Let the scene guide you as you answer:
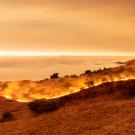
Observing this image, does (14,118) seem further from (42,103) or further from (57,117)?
(57,117)

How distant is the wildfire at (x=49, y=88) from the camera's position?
22.3 m

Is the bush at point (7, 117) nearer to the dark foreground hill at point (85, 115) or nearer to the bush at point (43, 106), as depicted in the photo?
the dark foreground hill at point (85, 115)

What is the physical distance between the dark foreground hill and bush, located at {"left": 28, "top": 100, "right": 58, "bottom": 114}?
230 millimetres

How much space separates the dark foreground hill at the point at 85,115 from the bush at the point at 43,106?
9.0 inches

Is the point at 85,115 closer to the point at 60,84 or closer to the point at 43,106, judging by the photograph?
the point at 43,106

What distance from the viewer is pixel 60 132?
619 inches

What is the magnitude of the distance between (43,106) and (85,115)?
305 centimetres

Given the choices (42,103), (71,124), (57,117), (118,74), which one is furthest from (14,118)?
(118,74)

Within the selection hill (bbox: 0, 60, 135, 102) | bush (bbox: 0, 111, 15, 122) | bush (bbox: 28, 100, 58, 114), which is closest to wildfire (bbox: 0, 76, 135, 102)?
hill (bbox: 0, 60, 135, 102)

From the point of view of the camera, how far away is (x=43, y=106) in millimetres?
19969

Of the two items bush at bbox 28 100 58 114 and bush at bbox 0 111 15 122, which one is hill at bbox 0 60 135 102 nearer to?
bush at bbox 28 100 58 114

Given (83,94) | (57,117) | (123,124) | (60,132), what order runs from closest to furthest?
(123,124)
(60,132)
(57,117)
(83,94)

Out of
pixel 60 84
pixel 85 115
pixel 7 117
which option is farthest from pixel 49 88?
pixel 85 115

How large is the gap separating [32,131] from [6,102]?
6676mm
